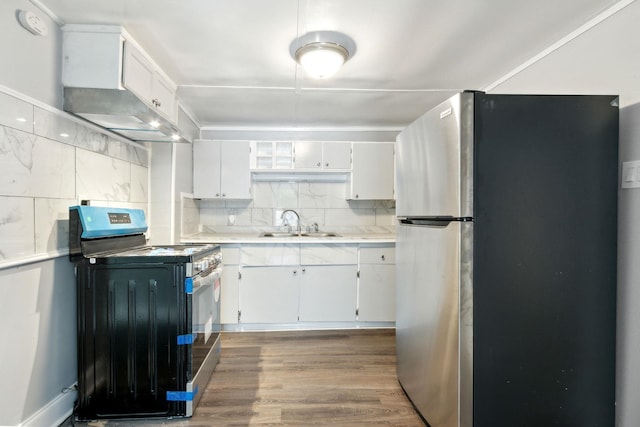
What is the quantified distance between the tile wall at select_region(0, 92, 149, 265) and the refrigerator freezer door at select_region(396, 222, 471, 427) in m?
1.98

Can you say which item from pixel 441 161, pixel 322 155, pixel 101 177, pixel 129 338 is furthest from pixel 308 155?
pixel 129 338

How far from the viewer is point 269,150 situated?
129 inches

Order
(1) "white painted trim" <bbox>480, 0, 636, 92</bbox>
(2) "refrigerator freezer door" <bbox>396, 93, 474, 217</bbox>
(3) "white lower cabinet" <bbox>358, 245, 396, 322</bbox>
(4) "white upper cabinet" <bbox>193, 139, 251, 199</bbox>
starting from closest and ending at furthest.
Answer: (2) "refrigerator freezer door" <bbox>396, 93, 474, 217</bbox> < (1) "white painted trim" <bbox>480, 0, 636, 92</bbox> < (3) "white lower cabinet" <bbox>358, 245, 396, 322</bbox> < (4) "white upper cabinet" <bbox>193, 139, 251, 199</bbox>

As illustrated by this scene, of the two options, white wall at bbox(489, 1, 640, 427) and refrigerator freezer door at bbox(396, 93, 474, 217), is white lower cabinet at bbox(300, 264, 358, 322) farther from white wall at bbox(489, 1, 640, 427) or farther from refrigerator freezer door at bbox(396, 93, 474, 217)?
white wall at bbox(489, 1, 640, 427)

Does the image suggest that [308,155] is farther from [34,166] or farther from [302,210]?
[34,166]

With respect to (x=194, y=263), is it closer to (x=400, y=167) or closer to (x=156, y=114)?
(x=156, y=114)

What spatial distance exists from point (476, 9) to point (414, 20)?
306mm

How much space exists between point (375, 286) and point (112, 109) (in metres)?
2.58

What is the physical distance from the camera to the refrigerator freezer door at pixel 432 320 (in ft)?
4.40

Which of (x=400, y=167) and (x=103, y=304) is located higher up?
(x=400, y=167)

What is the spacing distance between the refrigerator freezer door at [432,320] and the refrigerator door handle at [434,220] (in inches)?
0.8

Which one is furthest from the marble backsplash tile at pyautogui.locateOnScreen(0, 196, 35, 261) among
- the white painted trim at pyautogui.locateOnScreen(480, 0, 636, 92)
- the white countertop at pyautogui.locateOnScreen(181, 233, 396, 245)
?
the white painted trim at pyautogui.locateOnScreen(480, 0, 636, 92)

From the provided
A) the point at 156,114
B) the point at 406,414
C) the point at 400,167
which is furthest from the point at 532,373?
the point at 156,114

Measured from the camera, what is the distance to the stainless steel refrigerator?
4.28ft
